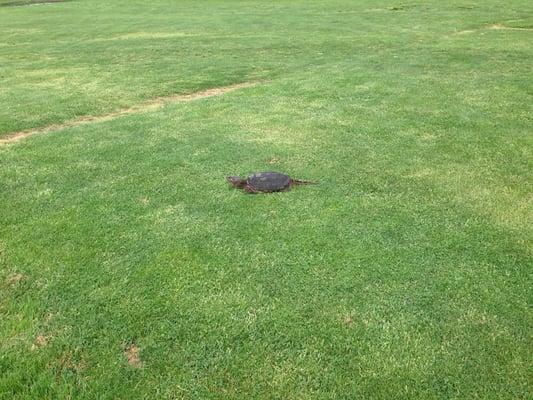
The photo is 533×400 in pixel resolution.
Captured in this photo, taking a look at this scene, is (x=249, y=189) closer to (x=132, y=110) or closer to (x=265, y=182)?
(x=265, y=182)

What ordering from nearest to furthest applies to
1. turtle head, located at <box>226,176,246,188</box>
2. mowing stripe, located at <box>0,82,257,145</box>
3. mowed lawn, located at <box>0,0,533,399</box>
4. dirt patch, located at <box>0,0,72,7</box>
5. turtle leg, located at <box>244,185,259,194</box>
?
mowed lawn, located at <box>0,0,533,399</box> → turtle leg, located at <box>244,185,259,194</box> → turtle head, located at <box>226,176,246,188</box> → mowing stripe, located at <box>0,82,257,145</box> → dirt patch, located at <box>0,0,72,7</box>

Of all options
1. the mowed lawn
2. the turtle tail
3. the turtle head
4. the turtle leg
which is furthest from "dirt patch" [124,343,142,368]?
the turtle tail

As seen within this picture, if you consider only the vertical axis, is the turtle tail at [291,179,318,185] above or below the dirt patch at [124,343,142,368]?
below

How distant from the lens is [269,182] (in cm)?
793

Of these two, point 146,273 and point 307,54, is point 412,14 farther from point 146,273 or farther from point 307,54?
point 146,273

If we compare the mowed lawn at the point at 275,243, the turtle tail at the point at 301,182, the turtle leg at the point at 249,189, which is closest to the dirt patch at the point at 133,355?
the mowed lawn at the point at 275,243

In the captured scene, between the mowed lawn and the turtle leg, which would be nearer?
the mowed lawn

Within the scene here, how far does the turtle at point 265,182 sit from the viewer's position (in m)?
7.90

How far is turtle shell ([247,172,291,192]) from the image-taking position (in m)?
7.90

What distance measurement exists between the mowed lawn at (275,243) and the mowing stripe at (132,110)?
0.30 m

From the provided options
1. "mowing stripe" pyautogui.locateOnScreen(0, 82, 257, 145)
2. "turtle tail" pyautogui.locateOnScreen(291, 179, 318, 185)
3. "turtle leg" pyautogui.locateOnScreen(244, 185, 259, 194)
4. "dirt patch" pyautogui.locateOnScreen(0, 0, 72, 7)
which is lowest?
"dirt patch" pyautogui.locateOnScreen(0, 0, 72, 7)

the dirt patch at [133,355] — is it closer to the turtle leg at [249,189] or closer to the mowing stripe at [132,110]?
the turtle leg at [249,189]

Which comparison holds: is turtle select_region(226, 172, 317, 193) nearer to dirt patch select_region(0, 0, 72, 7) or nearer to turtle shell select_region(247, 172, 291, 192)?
turtle shell select_region(247, 172, 291, 192)

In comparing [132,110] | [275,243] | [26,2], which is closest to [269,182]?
[275,243]
